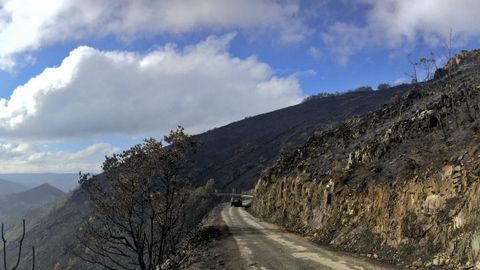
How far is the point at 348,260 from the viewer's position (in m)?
19.5

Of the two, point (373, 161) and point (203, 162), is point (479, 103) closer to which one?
point (373, 161)

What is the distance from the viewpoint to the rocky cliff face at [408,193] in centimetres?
1706

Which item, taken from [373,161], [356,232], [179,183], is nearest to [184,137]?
[179,183]

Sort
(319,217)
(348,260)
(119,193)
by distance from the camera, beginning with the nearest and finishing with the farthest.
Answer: (348,260)
(119,193)
(319,217)

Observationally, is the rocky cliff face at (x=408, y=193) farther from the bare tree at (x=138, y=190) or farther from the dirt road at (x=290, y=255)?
the bare tree at (x=138, y=190)

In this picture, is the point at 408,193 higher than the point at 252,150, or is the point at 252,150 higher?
the point at 252,150

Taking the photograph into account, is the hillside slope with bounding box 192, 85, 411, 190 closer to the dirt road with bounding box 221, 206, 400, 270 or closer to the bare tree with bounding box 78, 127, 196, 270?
the dirt road with bounding box 221, 206, 400, 270

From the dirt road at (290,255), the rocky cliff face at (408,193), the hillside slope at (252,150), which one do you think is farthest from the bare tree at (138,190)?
the hillside slope at (252,150)

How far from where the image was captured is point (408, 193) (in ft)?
70.0

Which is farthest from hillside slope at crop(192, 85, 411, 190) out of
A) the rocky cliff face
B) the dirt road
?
the dirt road

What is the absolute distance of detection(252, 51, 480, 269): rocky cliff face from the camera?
56.0ft

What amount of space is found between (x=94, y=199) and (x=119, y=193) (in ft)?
5.02

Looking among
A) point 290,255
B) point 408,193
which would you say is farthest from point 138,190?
point 408,193

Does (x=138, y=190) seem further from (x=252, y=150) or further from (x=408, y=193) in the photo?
(x=252, y=150)
